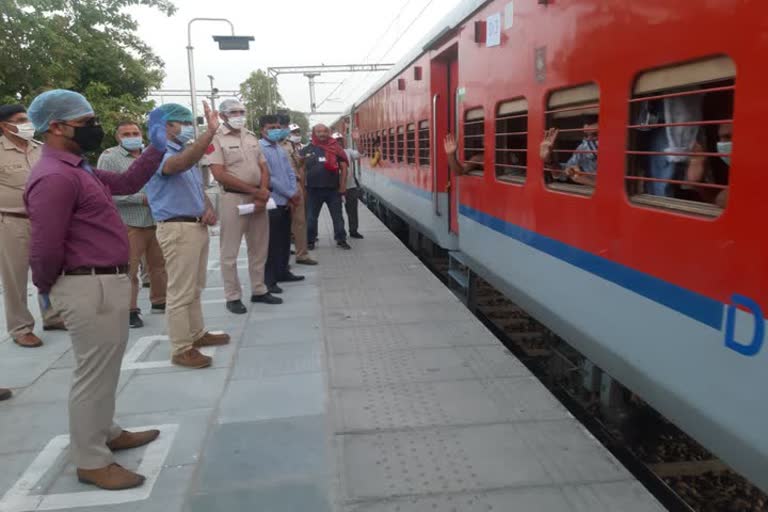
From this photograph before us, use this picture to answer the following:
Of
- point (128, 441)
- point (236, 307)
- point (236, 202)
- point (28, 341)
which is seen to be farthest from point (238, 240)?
point (128, 441)

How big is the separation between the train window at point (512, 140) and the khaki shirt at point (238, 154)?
7.25 ft

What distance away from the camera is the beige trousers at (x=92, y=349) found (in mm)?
2887

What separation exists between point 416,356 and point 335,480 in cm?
177

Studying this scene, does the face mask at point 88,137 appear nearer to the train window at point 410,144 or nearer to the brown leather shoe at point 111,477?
the brown leather shoe at point 111,477

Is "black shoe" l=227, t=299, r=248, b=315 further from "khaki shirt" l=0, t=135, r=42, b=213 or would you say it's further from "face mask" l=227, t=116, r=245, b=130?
"khaki shirt" l=0, t=135, r=42, b=213

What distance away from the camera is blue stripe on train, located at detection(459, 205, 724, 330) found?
7.99 ft

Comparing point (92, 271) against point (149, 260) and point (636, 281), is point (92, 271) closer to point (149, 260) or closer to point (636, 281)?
point (636, 281)

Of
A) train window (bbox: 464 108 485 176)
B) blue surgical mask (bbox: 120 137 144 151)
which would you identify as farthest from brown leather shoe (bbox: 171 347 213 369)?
train window (bbox: 464 108 485 176)

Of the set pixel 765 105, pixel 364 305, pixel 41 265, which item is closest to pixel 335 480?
pixel 41 265

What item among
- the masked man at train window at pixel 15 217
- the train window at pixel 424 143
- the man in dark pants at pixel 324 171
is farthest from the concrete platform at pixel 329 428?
the man in dark pants at pixel 324 171

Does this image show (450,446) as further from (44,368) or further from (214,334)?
(44,368)

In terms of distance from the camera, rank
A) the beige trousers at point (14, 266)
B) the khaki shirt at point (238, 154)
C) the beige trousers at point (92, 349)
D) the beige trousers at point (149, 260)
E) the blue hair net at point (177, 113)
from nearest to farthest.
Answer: the beige trousers at point (92, 349) < the blue hair net at point (177, 113) < the beige trousers at point (14, 266) < the khaki shirt at point (238, 154) < the beige trousers at point (149, 260)

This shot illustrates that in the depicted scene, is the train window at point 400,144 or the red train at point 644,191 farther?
the train window at point 400,144

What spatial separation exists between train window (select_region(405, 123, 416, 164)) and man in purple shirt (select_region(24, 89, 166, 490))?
6.33 meters
